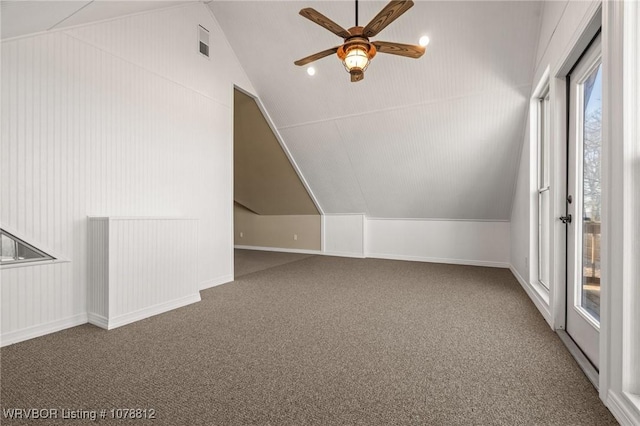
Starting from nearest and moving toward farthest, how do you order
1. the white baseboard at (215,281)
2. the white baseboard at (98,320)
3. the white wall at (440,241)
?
the white baseboard at (98,320)
the white baseboard at (215,281)
the white wall at (440,241)

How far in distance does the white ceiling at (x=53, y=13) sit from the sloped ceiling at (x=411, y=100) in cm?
161

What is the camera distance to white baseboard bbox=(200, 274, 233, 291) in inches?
152

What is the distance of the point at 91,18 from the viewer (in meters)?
2.65

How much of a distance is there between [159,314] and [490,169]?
15.5ft

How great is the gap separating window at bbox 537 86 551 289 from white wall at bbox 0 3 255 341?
149 inches

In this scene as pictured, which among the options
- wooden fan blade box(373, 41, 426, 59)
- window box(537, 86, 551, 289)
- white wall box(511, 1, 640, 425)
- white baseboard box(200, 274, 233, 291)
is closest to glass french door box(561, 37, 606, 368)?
white wall box(511, 1, 640, 425)

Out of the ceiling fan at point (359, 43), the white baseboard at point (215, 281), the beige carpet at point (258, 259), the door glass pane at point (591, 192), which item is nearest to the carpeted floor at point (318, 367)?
the door glass pane at point (591, 192)

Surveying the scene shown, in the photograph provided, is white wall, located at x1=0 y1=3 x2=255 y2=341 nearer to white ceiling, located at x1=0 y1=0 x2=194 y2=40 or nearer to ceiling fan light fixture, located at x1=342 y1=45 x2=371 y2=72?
white ceiling, located at x1=0 y1=0 x2=194 y2=40

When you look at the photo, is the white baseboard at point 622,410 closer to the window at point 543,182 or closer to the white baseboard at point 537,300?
the white baseboard at point 537,300

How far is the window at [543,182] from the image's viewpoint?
3229 millimetres

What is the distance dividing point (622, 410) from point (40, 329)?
3.67 m

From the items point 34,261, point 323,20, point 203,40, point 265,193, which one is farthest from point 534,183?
point 265,193

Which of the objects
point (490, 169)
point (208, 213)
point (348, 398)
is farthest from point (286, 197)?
point (348, 398)

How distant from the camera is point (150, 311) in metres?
2.87
